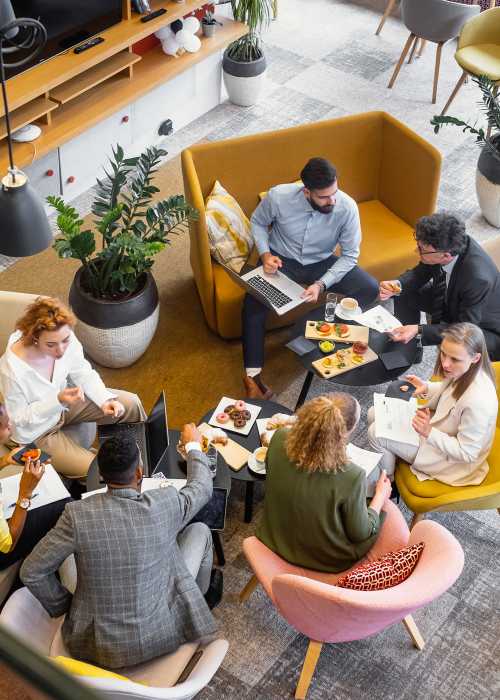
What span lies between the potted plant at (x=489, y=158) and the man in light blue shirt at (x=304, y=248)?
4.22 feet

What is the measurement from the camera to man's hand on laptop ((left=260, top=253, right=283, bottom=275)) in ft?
14.4

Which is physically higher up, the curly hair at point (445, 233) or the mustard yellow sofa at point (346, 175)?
the curly hair at point (445, 233)

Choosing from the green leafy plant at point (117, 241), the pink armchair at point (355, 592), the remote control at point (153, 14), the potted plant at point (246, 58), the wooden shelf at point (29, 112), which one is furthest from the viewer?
the potted plant at point (246, 58)

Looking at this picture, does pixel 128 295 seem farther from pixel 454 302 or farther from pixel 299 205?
pixel 454 302

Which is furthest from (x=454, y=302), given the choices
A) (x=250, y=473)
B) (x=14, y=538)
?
(x=14, y=538)

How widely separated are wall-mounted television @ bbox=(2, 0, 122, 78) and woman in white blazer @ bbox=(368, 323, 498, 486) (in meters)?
3.18

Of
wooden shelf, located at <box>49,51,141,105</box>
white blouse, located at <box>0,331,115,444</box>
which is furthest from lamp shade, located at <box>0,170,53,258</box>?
wooden shelf, located at <box>49,51,141,105</box>

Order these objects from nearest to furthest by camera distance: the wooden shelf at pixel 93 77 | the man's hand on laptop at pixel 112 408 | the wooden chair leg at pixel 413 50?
1. the man's hand on laptop at pixel 112 408
2. the wooden shelf at pixel 93 77
3. the wooden chair leg at pixel 413 50

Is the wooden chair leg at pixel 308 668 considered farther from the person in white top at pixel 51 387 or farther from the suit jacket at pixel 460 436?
the person in white top at pixel 51 387

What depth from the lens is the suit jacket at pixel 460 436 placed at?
3.29m

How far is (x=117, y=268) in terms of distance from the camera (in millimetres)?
4270

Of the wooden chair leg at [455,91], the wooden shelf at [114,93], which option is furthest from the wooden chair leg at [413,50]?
the wooden shelf at [114,93]

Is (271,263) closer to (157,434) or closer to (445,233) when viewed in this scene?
(445,233)

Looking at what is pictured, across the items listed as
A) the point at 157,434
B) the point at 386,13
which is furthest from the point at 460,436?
the point at 386,13
